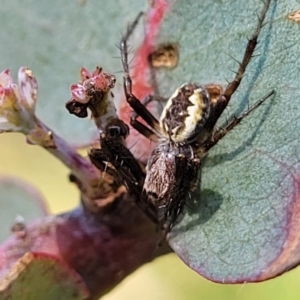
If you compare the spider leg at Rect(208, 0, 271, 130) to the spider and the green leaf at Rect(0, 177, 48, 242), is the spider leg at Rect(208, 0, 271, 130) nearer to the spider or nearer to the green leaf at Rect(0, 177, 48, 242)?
the spider

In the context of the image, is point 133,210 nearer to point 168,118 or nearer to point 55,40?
point 168,118

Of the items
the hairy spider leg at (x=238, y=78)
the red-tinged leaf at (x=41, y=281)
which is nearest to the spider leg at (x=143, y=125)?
the hairy spider leg at (x=238, y=78)

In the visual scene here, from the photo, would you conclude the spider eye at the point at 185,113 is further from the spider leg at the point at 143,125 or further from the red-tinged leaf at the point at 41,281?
the red-tinged leaf at the point at 41,281

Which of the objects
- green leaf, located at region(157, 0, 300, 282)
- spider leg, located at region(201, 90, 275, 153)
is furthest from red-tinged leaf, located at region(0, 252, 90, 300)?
spider leg, located at region(201, 90, 275, 153)

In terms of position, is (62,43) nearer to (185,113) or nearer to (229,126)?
(185,113)

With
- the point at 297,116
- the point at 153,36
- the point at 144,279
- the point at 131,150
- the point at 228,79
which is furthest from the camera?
the point at 144,279

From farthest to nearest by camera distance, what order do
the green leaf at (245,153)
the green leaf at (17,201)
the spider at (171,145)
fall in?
1. the green leaf at (17,201)
2. the spider at (171,145)
3. the green leaf at (245,153)

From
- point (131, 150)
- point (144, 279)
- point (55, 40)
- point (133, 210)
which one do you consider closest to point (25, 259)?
point (133, 210)

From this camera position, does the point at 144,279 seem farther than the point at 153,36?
Yes
